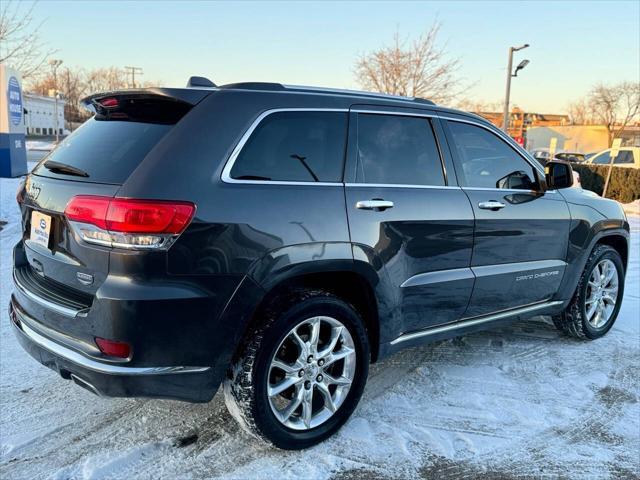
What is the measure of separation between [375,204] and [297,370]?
99cm

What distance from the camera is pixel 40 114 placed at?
60.8 m

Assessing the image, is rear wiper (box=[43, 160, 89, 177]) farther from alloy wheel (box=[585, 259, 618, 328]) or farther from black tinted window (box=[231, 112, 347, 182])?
alloy wheel (box=[585, 259, 618, 328])

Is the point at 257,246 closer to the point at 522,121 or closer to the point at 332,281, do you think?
the point at 332,281

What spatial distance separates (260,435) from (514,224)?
2.28 metres

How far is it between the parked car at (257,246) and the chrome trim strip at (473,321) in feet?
0.08

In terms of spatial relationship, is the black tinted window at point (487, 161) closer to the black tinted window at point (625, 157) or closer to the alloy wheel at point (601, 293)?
the alloy wheel at point (601, 293)

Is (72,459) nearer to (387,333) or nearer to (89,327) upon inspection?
(89,327)

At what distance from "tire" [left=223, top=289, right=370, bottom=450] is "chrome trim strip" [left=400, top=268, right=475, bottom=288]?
0.43 metres

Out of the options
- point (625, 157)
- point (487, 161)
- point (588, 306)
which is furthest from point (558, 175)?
point (625, 157)

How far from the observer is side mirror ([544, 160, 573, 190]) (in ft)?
13.9

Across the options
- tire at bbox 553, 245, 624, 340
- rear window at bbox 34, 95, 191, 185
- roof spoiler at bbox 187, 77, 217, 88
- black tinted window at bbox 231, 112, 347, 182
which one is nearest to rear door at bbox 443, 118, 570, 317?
tire at bbox 553, 245, 624, 340

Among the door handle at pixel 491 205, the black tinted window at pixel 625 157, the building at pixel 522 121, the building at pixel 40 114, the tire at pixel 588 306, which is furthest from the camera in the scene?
the building at pixel 40 114

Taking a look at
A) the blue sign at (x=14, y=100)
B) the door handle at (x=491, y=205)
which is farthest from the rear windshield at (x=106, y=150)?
the blue sign at (x=14, y=100)

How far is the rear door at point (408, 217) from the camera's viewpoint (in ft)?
9.91
